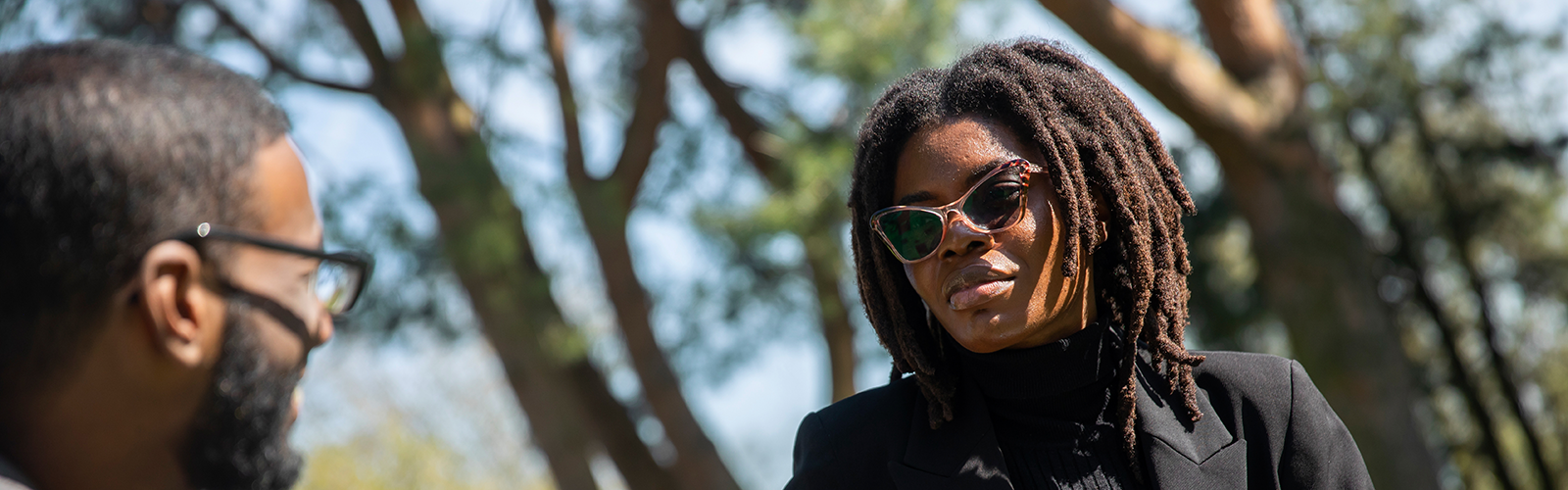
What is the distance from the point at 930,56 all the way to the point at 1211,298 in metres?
5.24

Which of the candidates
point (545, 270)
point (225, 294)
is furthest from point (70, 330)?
point (545, 270)

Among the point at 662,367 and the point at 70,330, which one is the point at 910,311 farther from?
the point at 662,367

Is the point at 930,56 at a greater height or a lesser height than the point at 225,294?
lesser

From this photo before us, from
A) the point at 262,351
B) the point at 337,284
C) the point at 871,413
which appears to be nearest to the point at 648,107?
the point at 871,413

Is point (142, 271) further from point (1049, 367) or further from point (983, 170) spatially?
point (1049, 367)

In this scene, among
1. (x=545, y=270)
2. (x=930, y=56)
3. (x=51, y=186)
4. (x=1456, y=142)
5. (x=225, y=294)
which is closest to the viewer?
(x=51, y=186)

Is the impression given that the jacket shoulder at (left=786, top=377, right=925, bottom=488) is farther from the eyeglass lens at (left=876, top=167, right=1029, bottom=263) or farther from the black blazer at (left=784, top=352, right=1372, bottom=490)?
the eyeglass lens at (left=876, top=167, right=1029, bottom=263)

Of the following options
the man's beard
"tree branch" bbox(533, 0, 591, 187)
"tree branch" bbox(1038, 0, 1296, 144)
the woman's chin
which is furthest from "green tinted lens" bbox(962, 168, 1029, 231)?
"tree branch" bbox(533, 0, 591, 187)

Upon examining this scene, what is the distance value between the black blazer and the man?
3.44 feet

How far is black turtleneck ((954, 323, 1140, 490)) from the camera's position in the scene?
219cm

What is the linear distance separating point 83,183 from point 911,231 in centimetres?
133

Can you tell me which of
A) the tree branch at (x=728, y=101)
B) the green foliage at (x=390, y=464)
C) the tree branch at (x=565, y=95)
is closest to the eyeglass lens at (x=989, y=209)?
the tree branch at (x=565, y=95)

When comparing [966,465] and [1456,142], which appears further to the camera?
[1456,142]

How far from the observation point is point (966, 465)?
7.22 feet
